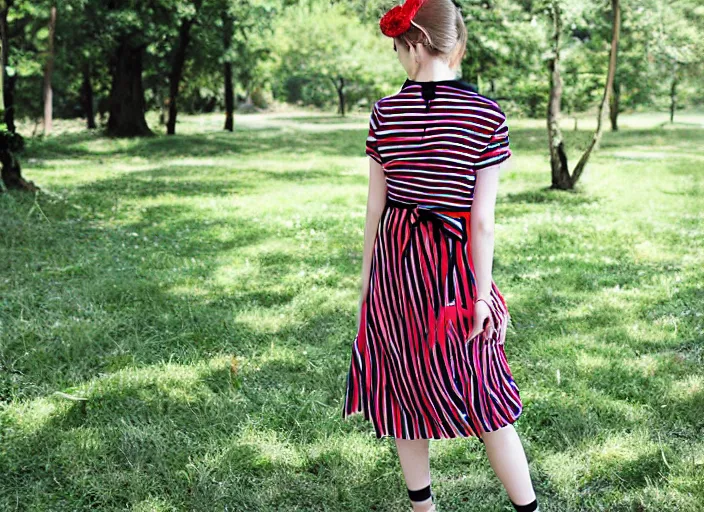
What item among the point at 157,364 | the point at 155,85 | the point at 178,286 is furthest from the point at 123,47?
the point at 157,364

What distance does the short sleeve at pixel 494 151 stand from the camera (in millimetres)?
2354

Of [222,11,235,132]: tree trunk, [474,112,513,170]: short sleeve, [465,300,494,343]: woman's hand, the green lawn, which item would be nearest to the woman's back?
[474,112,513,170]: short sleeve

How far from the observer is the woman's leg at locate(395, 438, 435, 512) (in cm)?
268

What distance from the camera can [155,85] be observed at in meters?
28.4

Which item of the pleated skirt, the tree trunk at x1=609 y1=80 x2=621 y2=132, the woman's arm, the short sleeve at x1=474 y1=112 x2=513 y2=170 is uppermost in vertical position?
the tree trunk at x1=609 y1=80 x2=621 y2=132

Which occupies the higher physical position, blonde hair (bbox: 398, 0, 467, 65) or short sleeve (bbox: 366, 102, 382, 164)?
blonde hair (bbox: 398, 0, 467, 65)

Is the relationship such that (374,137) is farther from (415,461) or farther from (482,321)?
(415,461)

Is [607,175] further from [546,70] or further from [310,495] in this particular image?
[310,495]

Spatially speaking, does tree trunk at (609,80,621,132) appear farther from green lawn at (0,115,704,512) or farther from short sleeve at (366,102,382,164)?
short sleeve at (366,102,382,164)

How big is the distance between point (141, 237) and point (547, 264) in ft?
13.7

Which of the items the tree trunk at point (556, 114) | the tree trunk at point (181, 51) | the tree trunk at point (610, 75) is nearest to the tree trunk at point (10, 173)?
the tree trunk at point (556, 114)

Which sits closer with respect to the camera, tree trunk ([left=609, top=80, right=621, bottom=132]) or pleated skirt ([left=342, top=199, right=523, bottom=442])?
pleated skirt ([left=342, top=199, right=523, bottom=442])

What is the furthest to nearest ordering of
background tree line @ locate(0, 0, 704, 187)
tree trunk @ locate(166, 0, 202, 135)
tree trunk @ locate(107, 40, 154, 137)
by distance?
tree trunk @ locate(107, 40, 154, 137)
tree trunk @ locate(166, 0, 202, 135)
background tree line @ locate(0, 0, 704, 187)

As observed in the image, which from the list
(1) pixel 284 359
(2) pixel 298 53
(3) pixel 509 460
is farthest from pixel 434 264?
(2) pixel 298 53
